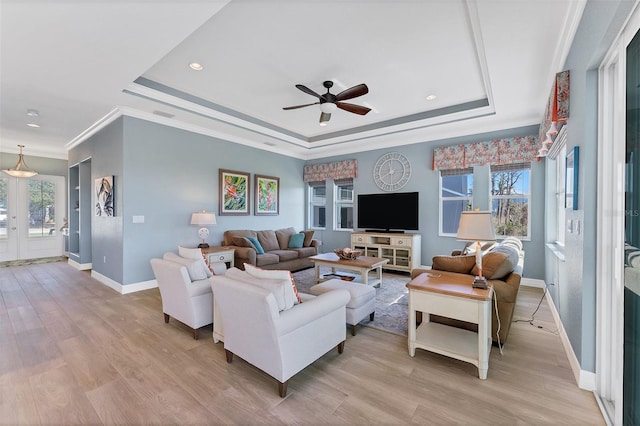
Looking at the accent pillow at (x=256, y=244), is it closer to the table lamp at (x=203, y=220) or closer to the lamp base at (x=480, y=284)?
the table lamp at (x=203, y=220)

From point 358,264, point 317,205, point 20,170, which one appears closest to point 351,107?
point 358,264

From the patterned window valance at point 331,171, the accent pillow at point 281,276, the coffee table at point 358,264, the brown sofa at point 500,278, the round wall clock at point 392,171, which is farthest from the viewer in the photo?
the patterned window valance at point 331,171

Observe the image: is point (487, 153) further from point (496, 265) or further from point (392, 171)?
point (496, 265)

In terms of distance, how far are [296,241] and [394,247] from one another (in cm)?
209

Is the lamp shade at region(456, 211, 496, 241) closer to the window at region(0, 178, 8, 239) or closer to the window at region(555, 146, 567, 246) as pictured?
the window at region(555, 146, 567, 246)

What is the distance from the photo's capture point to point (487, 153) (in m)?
5.01

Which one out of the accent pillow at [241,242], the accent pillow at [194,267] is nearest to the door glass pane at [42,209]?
the accent pillow at [241,242]

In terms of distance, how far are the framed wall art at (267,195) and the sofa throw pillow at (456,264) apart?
14.5 feet

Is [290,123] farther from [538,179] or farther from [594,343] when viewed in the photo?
[594,343]

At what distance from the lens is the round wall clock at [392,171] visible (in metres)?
6.02

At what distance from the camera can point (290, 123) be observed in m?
5.55

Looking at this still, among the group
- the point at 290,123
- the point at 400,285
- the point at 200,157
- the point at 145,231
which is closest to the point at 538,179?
the point at 400,285

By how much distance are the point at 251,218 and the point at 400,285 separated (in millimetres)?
3463

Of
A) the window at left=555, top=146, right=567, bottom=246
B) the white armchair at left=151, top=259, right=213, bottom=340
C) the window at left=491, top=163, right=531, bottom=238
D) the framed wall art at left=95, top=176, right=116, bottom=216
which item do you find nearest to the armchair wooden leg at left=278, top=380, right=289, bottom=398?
the white armchair at left=151, top=259, right=213, bottom=340
